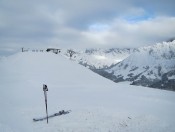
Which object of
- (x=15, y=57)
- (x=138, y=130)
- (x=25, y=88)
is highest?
(x=15, y=57)

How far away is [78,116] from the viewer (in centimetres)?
3484

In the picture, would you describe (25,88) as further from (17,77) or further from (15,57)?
(15,57)

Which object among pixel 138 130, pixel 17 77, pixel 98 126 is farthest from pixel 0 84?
pixel 138 130

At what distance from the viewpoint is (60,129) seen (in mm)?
29656

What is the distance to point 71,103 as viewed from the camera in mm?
41625

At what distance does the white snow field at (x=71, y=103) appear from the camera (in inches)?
1254

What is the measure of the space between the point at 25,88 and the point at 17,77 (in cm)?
777

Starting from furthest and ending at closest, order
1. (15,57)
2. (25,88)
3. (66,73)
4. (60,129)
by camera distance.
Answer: (15,57)
(66,73)
(25,88)
(60,129)

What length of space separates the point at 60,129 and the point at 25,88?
21640mm

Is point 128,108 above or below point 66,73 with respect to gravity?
below

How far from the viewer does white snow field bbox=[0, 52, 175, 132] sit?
3184 centimetres

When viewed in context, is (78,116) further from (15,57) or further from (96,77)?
(15,57)

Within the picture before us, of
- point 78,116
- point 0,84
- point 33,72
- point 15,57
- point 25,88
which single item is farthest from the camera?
point 15,57

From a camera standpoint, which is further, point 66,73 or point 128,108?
point 66,73
